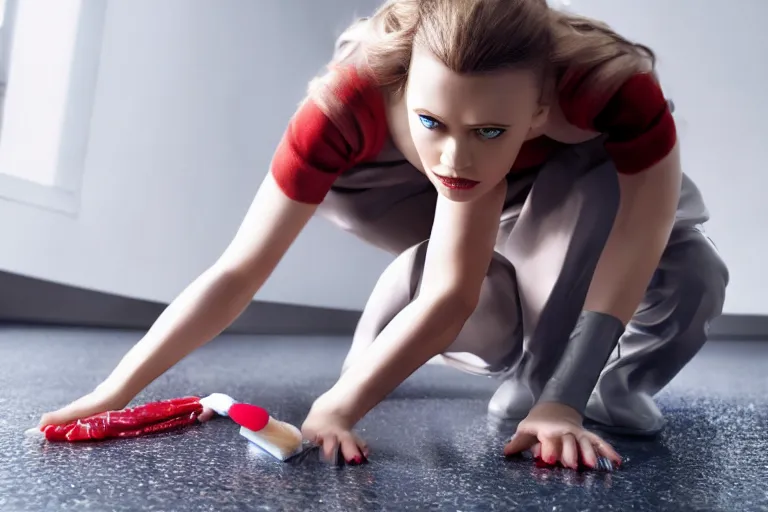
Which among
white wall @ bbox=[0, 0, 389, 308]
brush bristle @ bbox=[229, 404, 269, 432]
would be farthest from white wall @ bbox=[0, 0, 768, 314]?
brush bristle @ bbox=[229, 404, 269, 432]

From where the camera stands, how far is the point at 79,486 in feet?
1.77

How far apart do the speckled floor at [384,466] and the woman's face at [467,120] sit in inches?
9.2

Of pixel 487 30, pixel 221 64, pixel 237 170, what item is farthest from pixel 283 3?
pixel 487 30

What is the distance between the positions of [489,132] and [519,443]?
0.27m

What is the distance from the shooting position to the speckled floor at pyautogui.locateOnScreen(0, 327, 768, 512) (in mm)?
534

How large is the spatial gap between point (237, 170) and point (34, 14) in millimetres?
574

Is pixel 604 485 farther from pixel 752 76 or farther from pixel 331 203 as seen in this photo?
pixel 752 76

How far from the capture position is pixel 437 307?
0.73 meters

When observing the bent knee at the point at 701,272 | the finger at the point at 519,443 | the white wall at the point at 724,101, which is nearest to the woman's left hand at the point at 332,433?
the finger at the point at 519,443

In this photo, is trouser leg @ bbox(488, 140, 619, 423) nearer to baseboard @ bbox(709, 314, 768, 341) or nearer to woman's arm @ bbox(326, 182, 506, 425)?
woman's arm @ bbox(326, 182, 506, 425)

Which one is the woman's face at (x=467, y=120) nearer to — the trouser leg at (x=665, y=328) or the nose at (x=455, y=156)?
the nose at (x=455, y=156)

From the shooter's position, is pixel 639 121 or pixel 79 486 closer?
pixel 79 486

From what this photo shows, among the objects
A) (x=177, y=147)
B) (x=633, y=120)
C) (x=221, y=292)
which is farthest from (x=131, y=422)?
(x=177, y=147)

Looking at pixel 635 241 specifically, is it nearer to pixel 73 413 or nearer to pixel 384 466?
A: pixel 384 466
